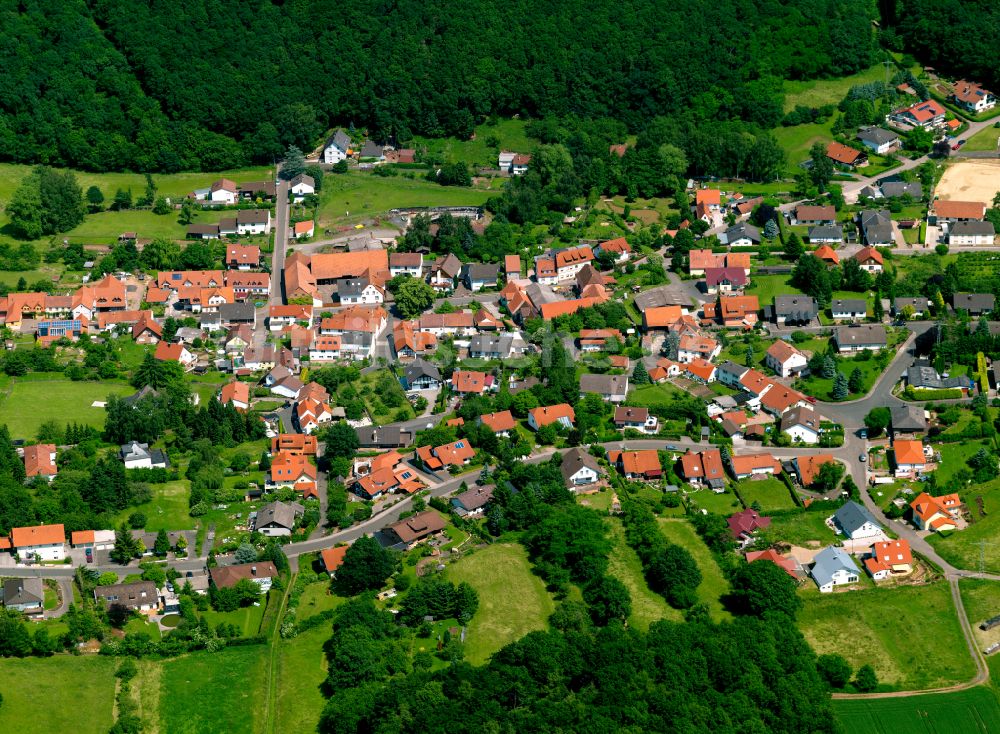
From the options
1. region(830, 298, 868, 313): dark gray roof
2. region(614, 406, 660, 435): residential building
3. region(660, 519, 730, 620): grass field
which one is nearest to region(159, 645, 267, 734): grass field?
region(660, 519, 730, 620): grass field

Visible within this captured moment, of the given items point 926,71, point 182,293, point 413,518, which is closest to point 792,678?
point 413,518

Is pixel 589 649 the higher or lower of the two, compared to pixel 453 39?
lower

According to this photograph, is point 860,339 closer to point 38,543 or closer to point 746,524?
point 746,524

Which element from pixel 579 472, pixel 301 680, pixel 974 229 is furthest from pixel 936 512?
pixel 301 680

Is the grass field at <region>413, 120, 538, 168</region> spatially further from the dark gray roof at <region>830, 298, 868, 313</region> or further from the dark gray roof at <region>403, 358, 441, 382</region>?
the dark gray roof at <region>830, 298, 868, 313</region>

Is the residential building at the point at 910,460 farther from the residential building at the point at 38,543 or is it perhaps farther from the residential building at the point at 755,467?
the residential building at the point at 38,543

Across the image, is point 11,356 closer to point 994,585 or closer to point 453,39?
point 453,39

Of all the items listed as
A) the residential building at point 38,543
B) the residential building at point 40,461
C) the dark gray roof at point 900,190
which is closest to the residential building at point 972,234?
the dark gray roof at point 900,190
